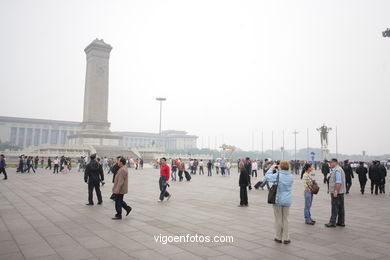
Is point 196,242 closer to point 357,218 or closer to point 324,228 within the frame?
point 324,228

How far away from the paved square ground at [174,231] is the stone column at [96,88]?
48.6 meters

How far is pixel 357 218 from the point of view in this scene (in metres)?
9.30

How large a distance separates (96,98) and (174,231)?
179ft

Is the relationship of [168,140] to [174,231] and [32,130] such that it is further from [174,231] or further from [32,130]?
[174,231]

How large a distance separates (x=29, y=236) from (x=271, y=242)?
526 centimetres

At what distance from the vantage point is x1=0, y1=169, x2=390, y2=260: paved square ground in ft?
18.4

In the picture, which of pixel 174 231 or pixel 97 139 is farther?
pixel 97 139

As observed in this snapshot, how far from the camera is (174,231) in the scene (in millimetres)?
7211

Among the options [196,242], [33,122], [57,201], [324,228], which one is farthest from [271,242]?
[33,122]

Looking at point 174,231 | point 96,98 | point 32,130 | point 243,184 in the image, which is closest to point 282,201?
point 174,231

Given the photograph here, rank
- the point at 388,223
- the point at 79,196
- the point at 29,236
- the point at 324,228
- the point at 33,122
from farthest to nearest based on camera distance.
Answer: the point at 33,122 → the point at 79,196 → the point at 388,223 → the point at 324,228 → the point at 29,236

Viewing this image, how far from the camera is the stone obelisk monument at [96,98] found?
57.7 meters

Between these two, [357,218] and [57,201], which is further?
[57,201]

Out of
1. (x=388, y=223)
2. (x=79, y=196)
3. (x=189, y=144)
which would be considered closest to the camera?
(x=388, y=223)
